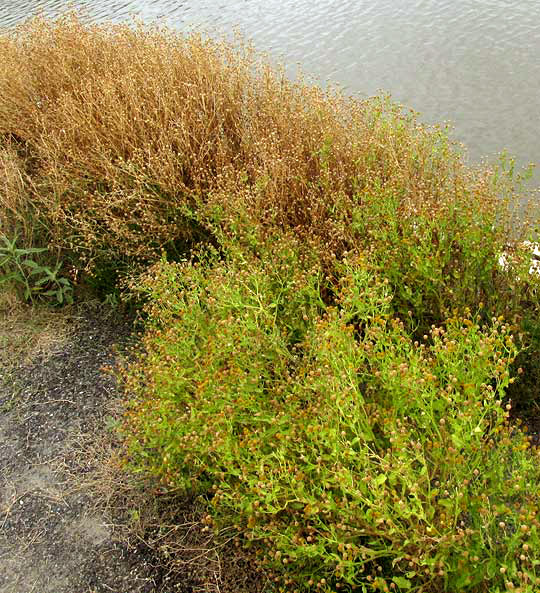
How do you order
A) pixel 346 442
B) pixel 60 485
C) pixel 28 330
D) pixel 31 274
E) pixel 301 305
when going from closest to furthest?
pixel 346 442 → pixel 301 305 → pixel 60 485 → pixel 28 330 → pixel 31 274

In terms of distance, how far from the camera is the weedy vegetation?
201cm

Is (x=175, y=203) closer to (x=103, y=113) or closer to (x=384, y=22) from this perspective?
(x=103, y=113)

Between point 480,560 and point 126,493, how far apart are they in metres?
1.78

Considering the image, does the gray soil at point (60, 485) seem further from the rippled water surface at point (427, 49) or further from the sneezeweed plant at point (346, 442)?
the rippled water surface at point (427, 49)

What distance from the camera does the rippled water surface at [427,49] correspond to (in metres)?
6.89

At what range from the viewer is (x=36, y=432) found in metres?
3.53

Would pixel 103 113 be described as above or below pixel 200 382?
above

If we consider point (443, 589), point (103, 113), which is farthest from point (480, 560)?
point (103, 113)

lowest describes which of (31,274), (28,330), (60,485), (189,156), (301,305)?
(60,485)

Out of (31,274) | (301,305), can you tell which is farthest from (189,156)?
(301,305)

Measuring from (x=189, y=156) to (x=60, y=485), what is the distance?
242cm

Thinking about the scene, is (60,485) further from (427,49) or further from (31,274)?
(427,49)

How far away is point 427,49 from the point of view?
875 centimetres

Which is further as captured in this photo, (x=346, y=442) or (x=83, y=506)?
(x=83, y=506)
